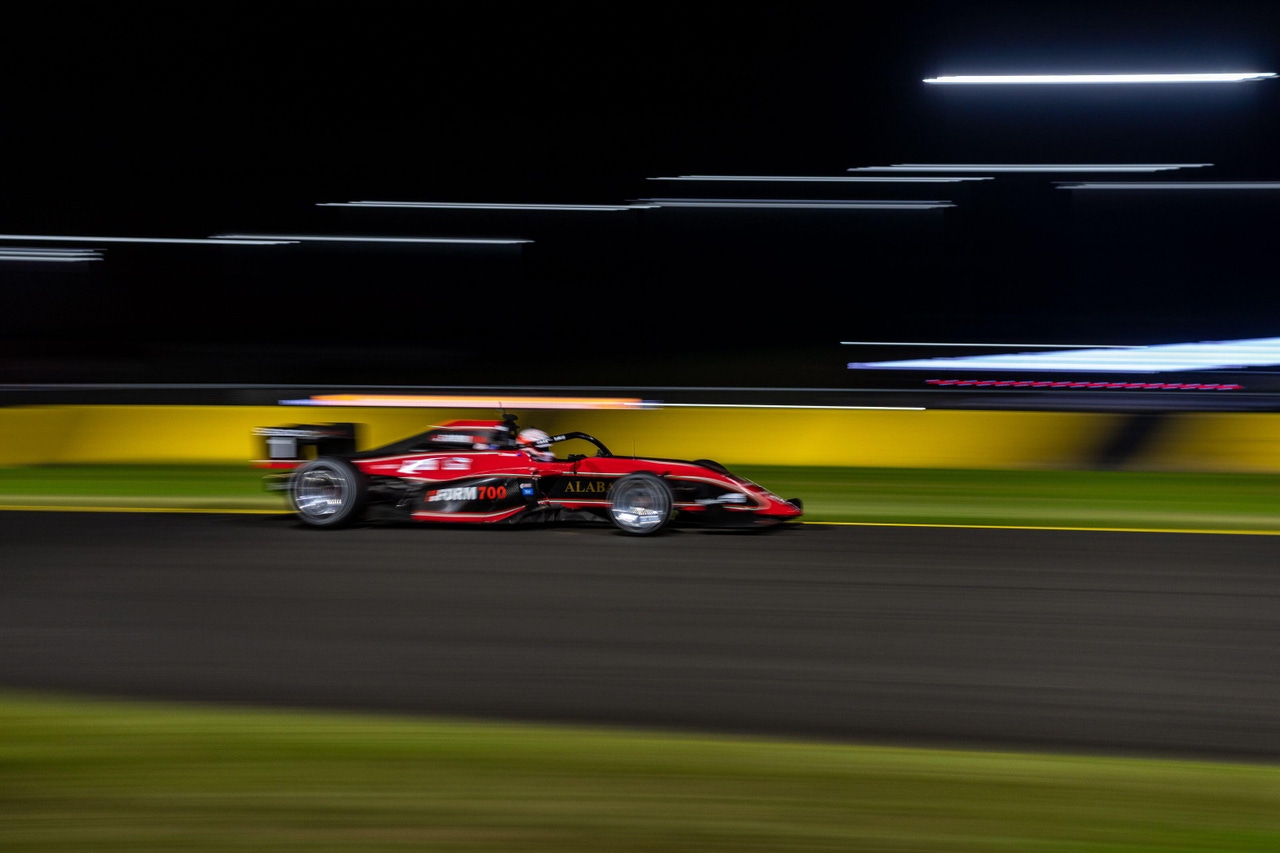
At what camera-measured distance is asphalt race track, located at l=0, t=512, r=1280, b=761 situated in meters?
5.23

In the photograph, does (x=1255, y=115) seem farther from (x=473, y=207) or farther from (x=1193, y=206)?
(x=473, y=207)

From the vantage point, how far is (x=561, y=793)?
404 centimetres

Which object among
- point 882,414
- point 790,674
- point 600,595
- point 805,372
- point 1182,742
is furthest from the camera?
point 805,372

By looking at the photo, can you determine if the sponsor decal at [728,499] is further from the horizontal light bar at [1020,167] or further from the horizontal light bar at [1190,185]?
the horizontal light bar at [1190,185]

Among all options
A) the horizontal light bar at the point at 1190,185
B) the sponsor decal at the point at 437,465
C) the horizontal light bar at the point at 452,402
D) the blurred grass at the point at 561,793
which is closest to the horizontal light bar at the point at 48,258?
the horizontal light bar at the point at 452,402

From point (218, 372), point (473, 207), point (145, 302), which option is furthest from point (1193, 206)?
point (145, 302)

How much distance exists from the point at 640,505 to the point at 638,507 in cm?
2

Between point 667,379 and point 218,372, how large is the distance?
365 inches

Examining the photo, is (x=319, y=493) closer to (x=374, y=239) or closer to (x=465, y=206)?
(x=465, y=206)

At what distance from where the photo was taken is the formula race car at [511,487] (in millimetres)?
10016

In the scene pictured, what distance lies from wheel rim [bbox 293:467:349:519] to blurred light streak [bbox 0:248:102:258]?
20884 mm

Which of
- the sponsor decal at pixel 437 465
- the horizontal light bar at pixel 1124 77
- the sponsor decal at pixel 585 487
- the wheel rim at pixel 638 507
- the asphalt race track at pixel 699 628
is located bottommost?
the asphalt race track at pixel 699 628

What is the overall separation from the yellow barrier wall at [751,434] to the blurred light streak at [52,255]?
48.8 feet

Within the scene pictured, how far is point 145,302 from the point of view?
28812 millimetres
